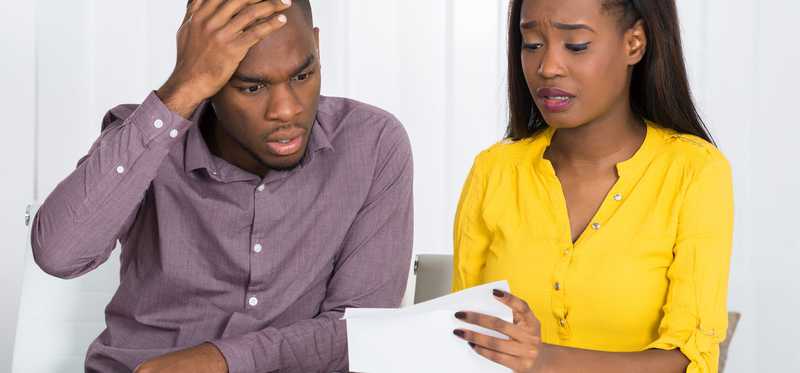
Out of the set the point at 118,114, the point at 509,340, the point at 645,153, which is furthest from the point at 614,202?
the point at 118,114

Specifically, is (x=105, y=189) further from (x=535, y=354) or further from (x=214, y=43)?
(x=535, y=354)

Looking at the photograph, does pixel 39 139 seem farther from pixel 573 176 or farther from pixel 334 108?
pixel 573 176

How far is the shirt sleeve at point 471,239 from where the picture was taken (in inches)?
77.7

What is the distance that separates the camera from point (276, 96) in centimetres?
188

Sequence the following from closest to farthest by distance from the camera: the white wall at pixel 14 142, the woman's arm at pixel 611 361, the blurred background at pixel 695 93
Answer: the woman's arm at pixel 611 361 → the white wall at pixel 14 142 → the blurred background at pixel 695 93

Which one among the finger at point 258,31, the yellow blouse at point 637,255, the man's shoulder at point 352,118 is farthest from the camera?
the man's shoulder at point 352,118

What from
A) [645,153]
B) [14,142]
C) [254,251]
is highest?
[645,153]

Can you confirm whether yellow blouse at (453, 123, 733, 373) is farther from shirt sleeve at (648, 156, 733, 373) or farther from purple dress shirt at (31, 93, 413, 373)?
purple dress shirt at (31, 93, 413, 373)

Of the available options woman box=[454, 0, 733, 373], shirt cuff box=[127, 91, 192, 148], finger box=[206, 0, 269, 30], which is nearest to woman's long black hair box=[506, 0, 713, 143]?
woman box=[454, 0, 733, 373]

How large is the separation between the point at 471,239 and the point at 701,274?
47cm

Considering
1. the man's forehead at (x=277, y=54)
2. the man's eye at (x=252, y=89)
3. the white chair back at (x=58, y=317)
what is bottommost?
the white chair back at (x=58, y=317)

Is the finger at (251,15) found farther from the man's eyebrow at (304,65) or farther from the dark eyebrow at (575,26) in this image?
the dark eyebrow at (575,26)

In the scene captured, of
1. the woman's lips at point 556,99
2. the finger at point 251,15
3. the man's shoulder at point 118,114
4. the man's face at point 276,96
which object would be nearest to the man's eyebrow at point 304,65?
the man's face at point 276,96

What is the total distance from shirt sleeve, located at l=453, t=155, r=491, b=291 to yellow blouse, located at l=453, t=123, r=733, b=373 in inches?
1.6
